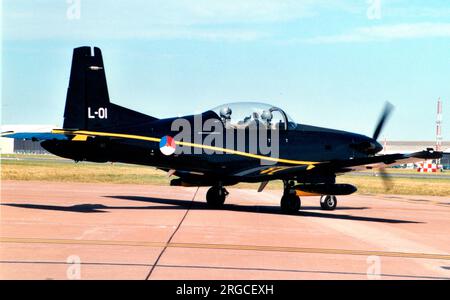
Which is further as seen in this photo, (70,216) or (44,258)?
(70,216)

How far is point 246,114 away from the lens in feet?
65.7

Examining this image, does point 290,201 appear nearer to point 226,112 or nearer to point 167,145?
point 226,112

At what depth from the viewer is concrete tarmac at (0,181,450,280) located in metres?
9.88

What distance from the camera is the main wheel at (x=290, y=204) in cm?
2027

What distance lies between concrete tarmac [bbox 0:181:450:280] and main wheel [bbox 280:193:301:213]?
1.39 ft

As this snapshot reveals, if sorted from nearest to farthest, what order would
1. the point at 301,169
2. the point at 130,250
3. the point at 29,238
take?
the point at 130,250 → the point at 29,238 → the point at 301,169

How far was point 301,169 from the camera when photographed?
19344 mm

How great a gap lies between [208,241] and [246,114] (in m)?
7.36

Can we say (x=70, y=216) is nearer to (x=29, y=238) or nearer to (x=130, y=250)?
(x=29, y=238)

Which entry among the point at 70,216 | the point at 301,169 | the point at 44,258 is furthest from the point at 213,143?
the point at 44,258

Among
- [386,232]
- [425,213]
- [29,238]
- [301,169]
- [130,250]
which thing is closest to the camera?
[130,250]

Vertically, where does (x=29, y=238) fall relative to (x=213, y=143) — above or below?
below

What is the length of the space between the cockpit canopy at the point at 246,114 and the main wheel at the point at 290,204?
2058mm
